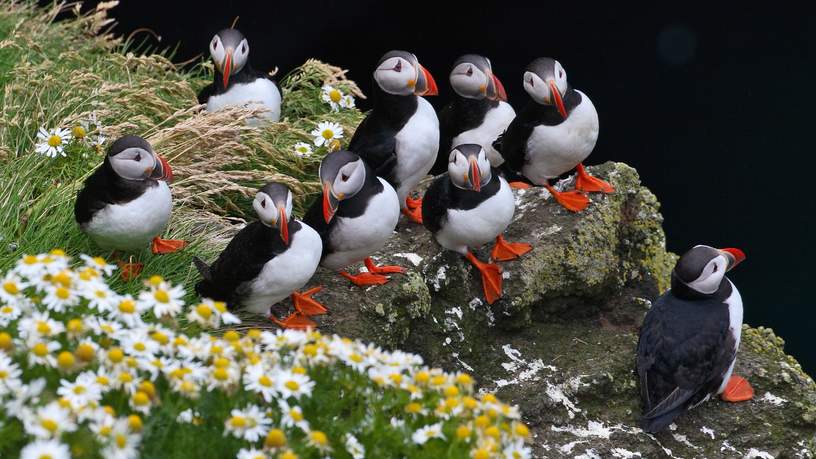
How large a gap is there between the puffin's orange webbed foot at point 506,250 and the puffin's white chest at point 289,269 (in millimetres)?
934

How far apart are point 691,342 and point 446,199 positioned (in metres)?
1.15

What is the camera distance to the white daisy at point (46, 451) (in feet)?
6.90

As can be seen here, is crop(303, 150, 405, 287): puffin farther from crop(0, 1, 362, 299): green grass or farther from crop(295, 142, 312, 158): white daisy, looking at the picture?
crop(295, 142, 312, 158): white daisy

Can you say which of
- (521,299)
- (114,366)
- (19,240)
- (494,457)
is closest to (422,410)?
(494,457)

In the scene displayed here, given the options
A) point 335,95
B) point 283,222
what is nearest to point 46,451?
point 283,222

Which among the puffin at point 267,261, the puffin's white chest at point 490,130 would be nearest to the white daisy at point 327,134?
the puffin's white chest at point 490,130

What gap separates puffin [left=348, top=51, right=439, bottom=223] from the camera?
193 inches

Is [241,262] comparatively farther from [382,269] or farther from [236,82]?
[236,82]

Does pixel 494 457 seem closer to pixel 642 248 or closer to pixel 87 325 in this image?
pixel 87 325

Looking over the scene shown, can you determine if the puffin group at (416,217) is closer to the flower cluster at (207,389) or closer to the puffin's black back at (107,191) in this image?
the puffin's black back at (107,191)

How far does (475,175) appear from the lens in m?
4.34

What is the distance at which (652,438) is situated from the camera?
4.04 metres

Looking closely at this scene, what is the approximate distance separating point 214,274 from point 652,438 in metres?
1.77

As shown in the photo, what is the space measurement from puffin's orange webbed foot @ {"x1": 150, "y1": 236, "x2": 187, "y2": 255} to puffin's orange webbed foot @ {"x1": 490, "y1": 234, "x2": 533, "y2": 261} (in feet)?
4.42
